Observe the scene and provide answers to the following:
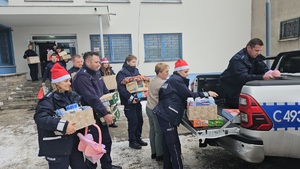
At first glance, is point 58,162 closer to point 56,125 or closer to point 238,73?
point 56,125

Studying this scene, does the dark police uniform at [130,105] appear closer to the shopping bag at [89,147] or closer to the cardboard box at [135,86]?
the cardboard box at [135,86]

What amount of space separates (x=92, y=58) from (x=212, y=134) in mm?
1861

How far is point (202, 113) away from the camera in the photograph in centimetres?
285

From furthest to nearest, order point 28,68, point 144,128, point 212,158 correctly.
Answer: point 28,68 < point 144,128 < point 212,158

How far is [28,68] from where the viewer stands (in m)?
10.6

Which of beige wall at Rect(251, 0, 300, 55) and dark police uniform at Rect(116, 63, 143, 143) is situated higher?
beige wall at Rect(251, 0, 300, 55)

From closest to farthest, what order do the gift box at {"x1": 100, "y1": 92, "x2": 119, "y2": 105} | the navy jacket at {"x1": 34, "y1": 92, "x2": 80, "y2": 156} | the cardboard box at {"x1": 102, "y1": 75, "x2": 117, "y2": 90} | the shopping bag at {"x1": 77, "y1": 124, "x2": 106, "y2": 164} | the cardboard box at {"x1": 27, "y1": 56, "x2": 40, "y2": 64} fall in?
the navy jacket at {"x1": 34, "y1": 92, "x2": 80, "y2": 156} → the shopping bag at {"x1": 77, "y1": 124, "x2": 106, "y2": 164} → the gift box at {"x1": 100, "y1": 92, "x2": 119, "y2": 105} → the cardboard box at {"x1": 102, "y1": 75, "x2": 117, "y2": 90} → the cardboard box at {"x1": 27, "y1": 56, "x2": 40, "y2": 64}

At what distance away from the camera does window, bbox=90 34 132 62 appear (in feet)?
35.9

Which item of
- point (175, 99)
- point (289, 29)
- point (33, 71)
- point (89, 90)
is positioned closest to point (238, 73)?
point (175, 99)

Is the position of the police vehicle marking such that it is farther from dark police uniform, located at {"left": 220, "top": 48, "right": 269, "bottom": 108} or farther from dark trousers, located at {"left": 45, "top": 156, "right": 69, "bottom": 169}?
dark trousers, located at {"left": 45, "top": 156, "right": 69, "bottom": 169}

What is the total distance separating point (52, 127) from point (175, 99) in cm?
154

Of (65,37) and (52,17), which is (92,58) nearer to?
(52,17)

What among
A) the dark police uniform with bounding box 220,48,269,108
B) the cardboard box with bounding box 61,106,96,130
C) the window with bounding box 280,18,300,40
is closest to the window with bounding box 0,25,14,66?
the cardboard box with bounding box 61,106,96,130

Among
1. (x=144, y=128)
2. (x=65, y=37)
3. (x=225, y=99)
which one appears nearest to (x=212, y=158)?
(x=225, y=99)
